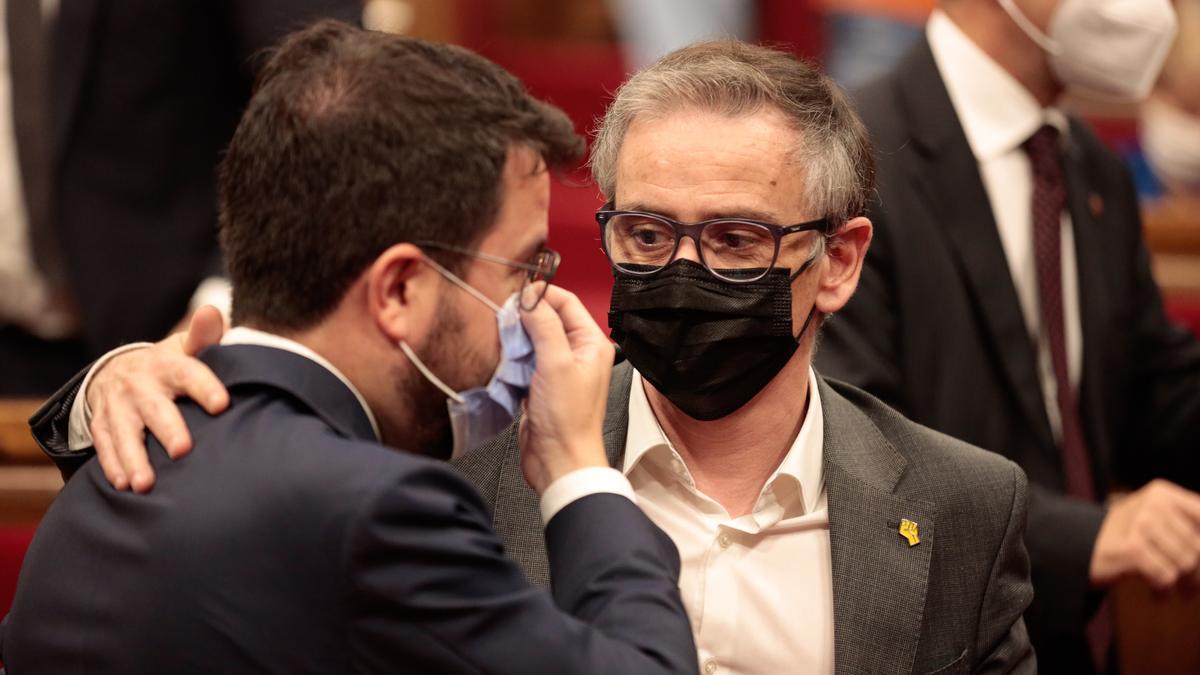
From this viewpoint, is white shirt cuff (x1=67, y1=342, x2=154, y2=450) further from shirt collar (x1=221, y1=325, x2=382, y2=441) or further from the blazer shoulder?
the blazer shoulder

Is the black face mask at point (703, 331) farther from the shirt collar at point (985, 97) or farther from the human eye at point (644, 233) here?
the shirt collar at point (985, 97)

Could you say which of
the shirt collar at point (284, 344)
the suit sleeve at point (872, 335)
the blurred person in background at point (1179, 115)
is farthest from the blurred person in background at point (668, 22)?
the shirt collar at point (284, 344)

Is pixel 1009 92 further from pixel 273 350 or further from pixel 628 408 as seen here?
pixel 273 350

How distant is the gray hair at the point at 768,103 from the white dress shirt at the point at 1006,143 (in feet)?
3.21

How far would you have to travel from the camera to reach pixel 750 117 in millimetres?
2156

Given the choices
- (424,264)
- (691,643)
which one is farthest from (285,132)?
(691,643)

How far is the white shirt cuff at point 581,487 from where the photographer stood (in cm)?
189

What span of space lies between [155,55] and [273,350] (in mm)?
1681

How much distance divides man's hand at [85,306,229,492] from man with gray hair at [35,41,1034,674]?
93 millimetres

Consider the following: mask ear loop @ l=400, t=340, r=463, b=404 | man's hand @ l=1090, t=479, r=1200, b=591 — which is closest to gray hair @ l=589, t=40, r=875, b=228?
mask ear loop @ l=400, t=340, r=463, b=404

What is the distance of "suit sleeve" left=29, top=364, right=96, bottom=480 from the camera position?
82.6 inches

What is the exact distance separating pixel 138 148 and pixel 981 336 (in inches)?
74.1

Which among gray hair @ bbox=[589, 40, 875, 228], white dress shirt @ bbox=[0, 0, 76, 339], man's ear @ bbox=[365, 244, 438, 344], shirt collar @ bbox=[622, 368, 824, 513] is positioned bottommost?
white dress shirt @ bbox=[0, 0, 76, 339]

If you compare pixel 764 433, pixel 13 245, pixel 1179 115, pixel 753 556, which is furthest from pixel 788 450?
pixel 1179 115
